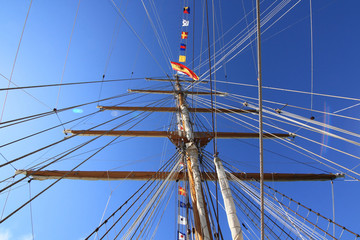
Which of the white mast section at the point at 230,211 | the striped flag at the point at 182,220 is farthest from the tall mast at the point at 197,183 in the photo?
the striped flag at the point at 182,220

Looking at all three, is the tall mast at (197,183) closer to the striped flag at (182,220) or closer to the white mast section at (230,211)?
the white mast section at (230,211)

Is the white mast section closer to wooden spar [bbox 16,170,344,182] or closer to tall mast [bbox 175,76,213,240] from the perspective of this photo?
tall mast [bbox 175,76,213,240]

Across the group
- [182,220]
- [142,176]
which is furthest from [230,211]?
[142,176]

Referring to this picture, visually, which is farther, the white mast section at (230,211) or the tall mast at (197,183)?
the tall mast at (197,183)

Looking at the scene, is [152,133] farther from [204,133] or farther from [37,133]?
[37,133]

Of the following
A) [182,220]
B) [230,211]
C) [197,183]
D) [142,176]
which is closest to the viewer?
[230,211]

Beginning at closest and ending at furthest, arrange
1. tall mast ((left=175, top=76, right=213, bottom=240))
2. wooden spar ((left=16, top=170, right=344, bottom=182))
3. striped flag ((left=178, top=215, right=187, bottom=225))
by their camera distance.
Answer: tall mast ((left=175, top=76, right=213, bottom=240)), striped flag ((left=178, top=215, right=187, bottom=225)), wooden spar ((left=16, top=170, right=344, bottom=182))

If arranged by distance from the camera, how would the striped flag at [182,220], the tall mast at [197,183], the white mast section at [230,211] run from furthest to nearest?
the striped flag at [182,220] → the tall mast at [197,183] → the white mast section at [230,211]

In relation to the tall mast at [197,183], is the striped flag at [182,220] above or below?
below

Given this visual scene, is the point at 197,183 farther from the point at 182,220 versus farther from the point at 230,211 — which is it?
the point at 182,220

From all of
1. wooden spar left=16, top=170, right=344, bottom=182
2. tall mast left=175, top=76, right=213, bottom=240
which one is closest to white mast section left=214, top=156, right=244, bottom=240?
tall mast left=175, top=76, right=213, bottom=240

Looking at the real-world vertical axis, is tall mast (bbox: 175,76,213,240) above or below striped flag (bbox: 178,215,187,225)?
above

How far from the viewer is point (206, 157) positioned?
7000 mm

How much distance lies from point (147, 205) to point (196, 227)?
1562 mm
